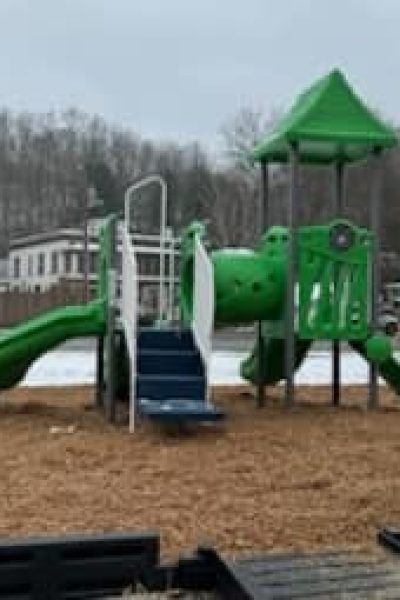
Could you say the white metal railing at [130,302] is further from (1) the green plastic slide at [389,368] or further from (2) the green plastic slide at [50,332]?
(1) the green plastic slide at [389,368]

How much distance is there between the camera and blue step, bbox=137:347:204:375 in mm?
9438

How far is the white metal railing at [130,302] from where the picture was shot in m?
8.90

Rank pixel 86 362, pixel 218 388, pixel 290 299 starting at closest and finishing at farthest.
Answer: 1. pixel 290 299
2. pixel 218 388
3. pixel 86 362

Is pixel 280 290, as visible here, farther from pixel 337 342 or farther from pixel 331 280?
pixel 337 342

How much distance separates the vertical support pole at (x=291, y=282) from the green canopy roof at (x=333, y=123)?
0.78 ft

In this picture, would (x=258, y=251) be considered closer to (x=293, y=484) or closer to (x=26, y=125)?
(x=293, y=484)

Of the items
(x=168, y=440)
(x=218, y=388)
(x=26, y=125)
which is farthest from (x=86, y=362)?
(x=26, y=125)

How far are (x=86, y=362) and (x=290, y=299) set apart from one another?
28.2ft

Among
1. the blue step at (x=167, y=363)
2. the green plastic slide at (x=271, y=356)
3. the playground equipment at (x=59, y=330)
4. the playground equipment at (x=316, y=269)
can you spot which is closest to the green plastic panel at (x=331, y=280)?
the playground equipment at (x=316, y=269)

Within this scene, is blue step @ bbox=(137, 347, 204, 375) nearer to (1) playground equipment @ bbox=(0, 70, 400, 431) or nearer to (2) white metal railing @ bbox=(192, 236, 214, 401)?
(1) playground equipment @ bbox=(0, 70, 400, 431)

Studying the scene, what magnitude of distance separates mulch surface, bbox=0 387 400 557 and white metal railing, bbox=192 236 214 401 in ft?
2.37

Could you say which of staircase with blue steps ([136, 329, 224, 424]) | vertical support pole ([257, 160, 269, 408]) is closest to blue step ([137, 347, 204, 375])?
staircase with blue steps ([136, 329, 224, 424])

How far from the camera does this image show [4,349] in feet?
33.2

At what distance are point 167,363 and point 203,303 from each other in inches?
25.2
